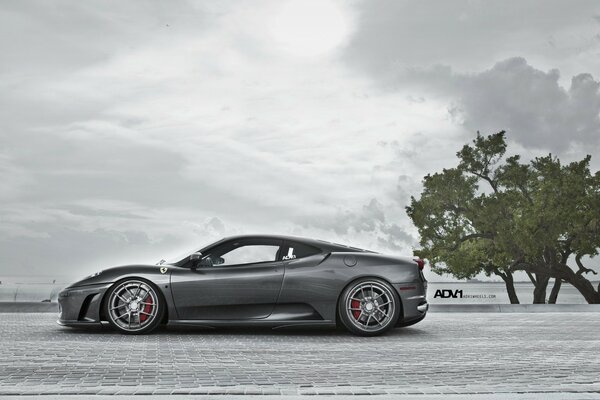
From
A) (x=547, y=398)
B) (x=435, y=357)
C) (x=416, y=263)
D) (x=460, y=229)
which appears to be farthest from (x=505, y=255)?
(x=547, y=398)

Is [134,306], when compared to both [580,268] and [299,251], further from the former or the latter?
[580,268]

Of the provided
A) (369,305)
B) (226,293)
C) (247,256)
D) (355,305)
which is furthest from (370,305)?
(226,293)

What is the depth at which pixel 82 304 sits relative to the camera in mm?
10602

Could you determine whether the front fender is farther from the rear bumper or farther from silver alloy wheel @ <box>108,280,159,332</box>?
the rear bumper

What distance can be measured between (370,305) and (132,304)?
2.94 m

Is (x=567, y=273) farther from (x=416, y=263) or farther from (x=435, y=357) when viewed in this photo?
(x=435, y=357)

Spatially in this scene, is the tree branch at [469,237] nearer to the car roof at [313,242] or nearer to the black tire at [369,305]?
the car roof at [313,242]

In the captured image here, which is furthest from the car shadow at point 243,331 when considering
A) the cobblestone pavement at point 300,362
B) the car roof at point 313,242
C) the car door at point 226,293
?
the car roof at point 313,242

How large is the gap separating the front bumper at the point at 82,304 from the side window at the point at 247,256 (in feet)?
4.71

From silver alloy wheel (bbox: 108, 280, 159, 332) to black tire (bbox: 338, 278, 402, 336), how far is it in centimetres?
234

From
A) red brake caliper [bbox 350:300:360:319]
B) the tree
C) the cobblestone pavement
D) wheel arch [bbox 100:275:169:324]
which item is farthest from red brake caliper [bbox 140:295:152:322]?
the tree

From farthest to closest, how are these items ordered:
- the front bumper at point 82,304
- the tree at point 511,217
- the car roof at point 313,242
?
the tree at point 511,217, the car roof at point 313,242, the front bumper at point 82,304

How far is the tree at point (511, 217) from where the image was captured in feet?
122

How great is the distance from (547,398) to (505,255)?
112 ft
